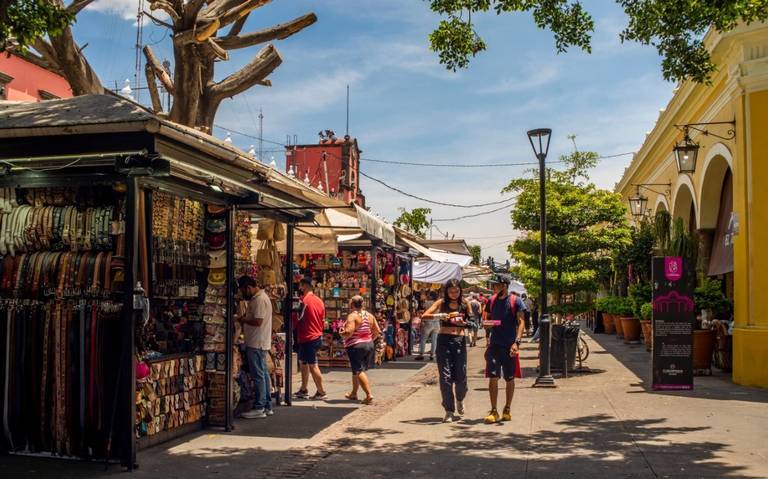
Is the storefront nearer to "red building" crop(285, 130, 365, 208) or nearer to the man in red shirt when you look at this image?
the man in red shirt

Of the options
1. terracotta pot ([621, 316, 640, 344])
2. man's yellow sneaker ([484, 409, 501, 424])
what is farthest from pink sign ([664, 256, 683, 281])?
terracotta pot ([621, 316, 640, 344])

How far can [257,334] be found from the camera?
9977mm

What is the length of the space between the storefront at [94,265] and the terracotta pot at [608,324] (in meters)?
24.7

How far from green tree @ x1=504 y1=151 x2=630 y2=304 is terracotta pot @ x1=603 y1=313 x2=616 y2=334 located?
13.8 metres

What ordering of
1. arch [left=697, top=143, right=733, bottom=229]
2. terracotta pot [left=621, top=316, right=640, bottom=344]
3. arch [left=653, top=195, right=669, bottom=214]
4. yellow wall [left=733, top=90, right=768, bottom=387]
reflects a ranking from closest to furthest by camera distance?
1. yellow wall [left=733, top=90, right=768, bottom=387]
2. arch [left=697, top=143, right=733, bottom=229]
3. arch [left=653, top=195, right=669, bottom=214]
4. terracotta pot [left=621, top=316, right=640, bottom=344]

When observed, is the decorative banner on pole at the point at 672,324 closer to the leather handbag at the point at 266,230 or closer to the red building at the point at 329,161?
the leather handbag at the point at 266,230

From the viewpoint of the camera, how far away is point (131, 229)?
738 centimetres

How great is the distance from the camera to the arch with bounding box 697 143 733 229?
16875mm

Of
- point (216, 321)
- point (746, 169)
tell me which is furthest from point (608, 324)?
point (216, 321)

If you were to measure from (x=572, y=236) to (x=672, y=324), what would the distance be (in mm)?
4364

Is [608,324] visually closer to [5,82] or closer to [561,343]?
[561,343]

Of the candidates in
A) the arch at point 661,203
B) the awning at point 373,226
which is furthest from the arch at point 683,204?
the awning at point 373,226

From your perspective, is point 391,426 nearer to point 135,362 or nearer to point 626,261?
point 135,362

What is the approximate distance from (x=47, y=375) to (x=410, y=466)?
11.9 feet
